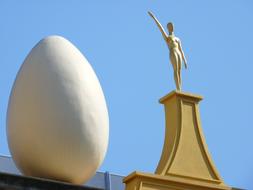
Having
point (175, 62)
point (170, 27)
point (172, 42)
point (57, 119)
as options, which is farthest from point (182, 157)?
point (57, 119)

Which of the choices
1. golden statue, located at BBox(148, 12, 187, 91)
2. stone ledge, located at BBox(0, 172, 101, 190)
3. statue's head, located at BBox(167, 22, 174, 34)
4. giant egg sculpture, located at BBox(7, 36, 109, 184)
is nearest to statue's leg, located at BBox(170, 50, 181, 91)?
golden statue, located at BBox(148, 12, 187, 91)

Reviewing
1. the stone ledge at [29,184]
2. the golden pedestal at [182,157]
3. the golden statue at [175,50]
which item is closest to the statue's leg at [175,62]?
the golden statue at [175,50]

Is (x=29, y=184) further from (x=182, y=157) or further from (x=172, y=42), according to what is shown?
(x=172, y=42)

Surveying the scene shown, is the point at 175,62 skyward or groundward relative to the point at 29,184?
skyward

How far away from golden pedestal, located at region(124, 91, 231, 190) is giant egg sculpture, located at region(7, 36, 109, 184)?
177 cm

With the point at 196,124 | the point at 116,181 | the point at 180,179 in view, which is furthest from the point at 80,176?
the point at 116,181

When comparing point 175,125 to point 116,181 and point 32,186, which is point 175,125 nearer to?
point 32,186

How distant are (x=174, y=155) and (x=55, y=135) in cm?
351

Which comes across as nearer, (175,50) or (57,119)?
(57,119)

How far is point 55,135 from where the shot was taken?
12.9 meters

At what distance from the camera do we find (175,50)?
659 inches

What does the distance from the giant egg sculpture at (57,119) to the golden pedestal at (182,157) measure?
177 cm

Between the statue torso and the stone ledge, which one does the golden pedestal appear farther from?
the stone ledge

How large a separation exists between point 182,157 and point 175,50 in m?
2.15
